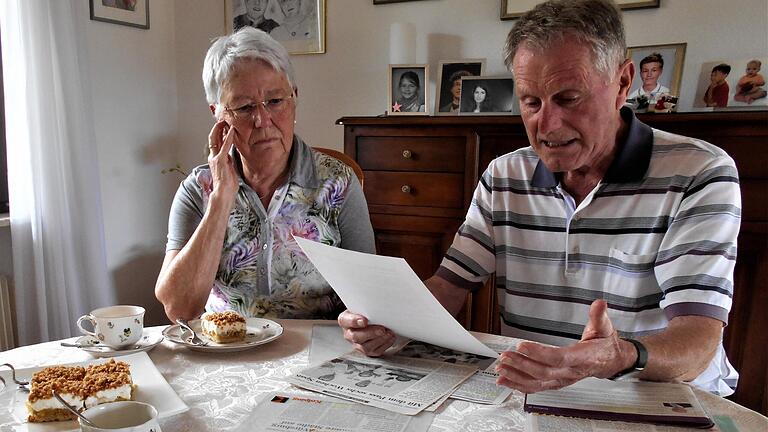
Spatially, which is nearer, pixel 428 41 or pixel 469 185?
pixel 469 185

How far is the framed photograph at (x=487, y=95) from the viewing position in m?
2.34

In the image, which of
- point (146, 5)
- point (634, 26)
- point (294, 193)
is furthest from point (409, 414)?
point (146, 5)

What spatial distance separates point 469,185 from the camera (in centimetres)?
210

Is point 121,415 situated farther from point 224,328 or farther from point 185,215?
point 185,215

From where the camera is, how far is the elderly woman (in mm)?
1393

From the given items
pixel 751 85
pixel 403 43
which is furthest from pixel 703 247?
pixel 403 43

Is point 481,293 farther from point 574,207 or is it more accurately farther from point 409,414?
point 409,414

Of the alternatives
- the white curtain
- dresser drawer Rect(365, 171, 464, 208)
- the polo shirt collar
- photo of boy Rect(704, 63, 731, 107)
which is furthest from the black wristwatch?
the white curtain

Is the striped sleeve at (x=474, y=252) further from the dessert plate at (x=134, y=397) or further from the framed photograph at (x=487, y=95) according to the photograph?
the framed photograph at (x=487, y=95)

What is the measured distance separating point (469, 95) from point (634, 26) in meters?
0.70

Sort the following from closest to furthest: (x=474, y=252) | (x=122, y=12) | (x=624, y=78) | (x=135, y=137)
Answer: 1. (x=624, y=78)
2. (x=474, y=252)
3. (x=122, y=12)
4. (x=135, y=137)

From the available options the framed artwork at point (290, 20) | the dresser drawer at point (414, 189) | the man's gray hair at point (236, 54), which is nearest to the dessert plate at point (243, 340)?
the man's gray hair at point (236, 54)

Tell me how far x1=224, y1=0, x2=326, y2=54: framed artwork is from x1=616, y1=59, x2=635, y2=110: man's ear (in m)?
1.95

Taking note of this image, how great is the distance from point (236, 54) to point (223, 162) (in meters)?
0.26
